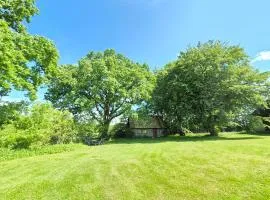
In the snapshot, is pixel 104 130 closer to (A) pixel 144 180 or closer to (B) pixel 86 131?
(B) pixel 86 131

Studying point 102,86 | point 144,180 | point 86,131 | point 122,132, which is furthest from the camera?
point 122,132

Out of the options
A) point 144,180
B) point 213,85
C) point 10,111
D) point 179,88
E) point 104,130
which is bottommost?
point 144,180

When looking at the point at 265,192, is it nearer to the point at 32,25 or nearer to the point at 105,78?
the point at 32,25

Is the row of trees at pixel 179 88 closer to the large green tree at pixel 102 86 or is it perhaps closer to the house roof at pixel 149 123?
the large green tree at pixel 102 86

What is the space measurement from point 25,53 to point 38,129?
6.96 metres

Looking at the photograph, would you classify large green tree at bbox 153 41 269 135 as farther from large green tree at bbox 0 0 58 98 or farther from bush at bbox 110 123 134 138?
large green tree at bbox 0 0 58 98

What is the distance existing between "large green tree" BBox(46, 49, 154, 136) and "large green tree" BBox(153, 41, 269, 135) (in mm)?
4590

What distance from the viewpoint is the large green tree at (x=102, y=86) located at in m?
31.8

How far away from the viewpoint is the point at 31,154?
1620cm

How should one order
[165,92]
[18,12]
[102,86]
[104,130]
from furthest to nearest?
[165,92] → [104,130] → [102,86] → [18,12]

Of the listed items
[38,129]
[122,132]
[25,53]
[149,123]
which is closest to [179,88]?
[149,123]

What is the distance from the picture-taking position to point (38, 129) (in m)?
19.5

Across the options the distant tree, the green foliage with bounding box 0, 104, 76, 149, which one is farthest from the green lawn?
the distant tree

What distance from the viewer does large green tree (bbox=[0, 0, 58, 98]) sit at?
1364 cm
